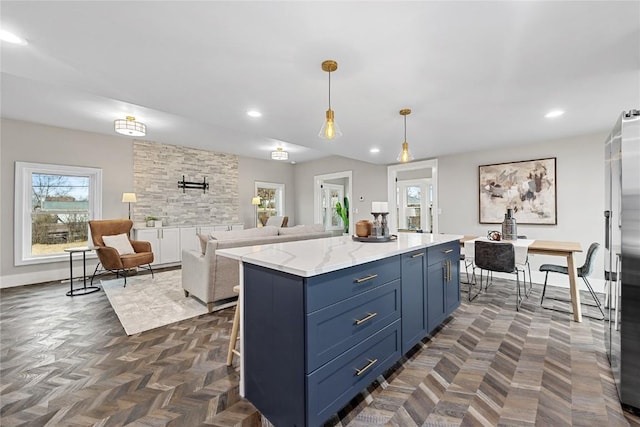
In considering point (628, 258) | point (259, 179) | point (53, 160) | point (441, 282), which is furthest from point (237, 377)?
point (259, 179)

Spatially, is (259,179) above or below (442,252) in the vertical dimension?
above

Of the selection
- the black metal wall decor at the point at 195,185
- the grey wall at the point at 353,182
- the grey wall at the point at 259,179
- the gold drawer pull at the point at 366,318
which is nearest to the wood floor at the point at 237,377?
the gold drawer pull at the point at 366,318

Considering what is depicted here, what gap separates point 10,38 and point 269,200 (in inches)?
257

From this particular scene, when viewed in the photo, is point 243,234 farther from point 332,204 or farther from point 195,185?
point 332,204

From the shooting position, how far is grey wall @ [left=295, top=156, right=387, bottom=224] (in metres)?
6.75

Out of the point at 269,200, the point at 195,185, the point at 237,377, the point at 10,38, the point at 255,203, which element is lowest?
the point at 237,377

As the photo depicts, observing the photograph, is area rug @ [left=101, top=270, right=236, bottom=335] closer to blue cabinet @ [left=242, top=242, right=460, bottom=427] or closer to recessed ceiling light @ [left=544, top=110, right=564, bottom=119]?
blue cabinet @ [left=242, top=242, right=460, bottom=427]

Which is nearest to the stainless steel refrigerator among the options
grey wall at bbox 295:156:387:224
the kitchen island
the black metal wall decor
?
the kitchen island

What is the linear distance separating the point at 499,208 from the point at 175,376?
533 cm

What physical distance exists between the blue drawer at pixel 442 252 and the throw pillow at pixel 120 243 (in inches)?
191

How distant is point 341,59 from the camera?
212cm

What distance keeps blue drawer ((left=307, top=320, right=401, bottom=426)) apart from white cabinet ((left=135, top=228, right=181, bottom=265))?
517 cm

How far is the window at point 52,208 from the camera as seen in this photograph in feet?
15.0

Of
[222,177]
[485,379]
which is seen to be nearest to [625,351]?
[485,379]
